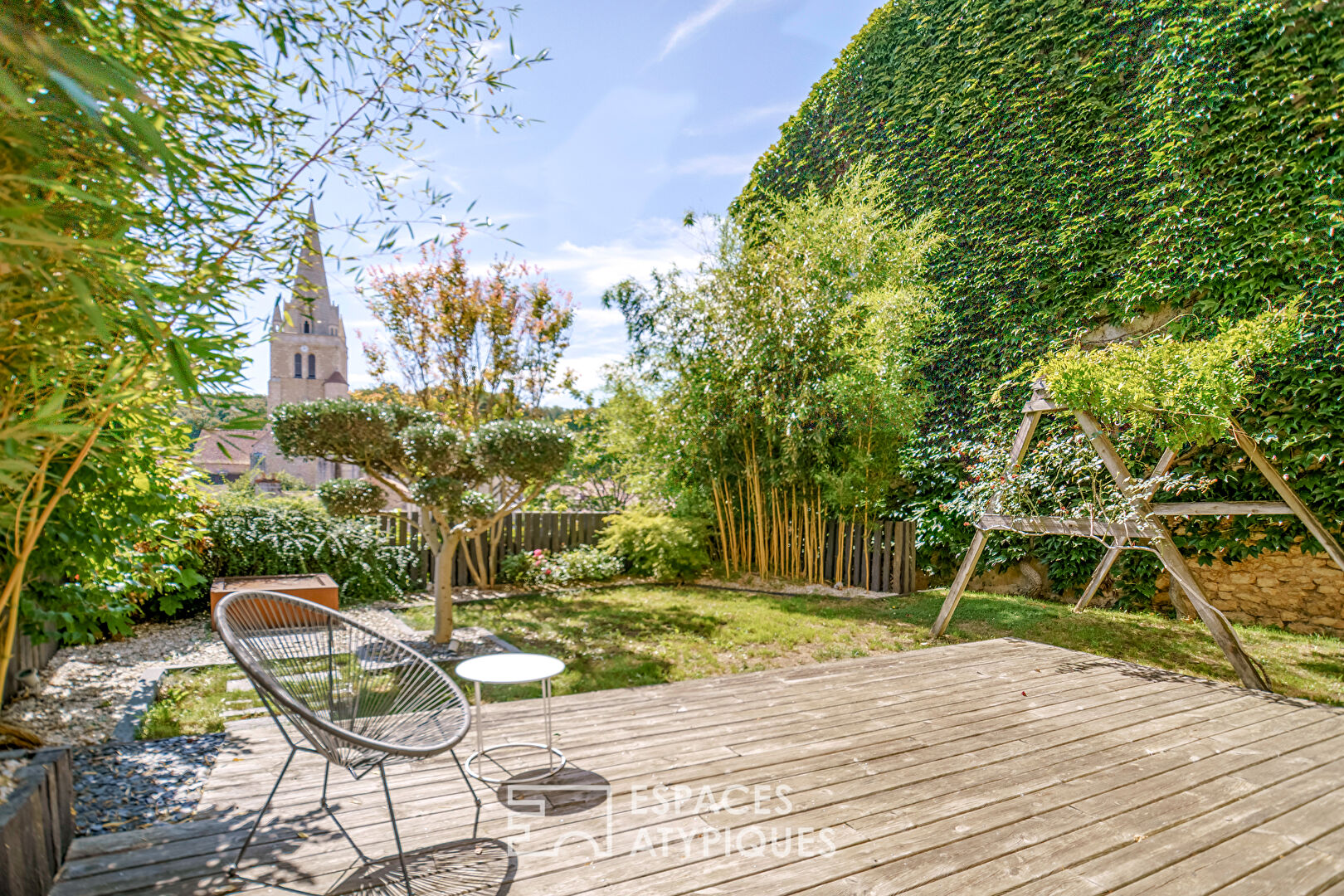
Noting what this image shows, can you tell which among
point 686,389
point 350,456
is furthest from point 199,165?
point 686,389

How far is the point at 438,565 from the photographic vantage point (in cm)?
455

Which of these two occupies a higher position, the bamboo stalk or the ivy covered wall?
the ivy covered wall

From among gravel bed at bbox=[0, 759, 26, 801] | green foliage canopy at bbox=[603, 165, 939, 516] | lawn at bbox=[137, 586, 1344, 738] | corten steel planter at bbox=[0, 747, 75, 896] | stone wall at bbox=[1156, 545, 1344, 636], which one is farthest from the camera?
green foliage canopy at bbox=[603, 165, 939, 516]

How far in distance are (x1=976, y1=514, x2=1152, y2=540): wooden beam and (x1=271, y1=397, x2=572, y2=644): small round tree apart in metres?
2.81

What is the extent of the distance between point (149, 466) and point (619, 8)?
3448mm

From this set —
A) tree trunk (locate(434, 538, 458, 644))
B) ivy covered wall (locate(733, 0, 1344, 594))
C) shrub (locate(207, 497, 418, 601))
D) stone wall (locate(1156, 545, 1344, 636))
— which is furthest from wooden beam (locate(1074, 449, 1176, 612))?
shrub (locate(207, 497, 418, 601))

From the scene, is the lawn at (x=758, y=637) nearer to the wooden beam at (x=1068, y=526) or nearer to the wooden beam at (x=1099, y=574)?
the wooden beam at (x=1099, y=574)

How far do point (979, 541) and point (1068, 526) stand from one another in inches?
25.4

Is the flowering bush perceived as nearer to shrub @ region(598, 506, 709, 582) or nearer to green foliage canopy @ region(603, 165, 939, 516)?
shrub @ region(598, 506, 709, 582)

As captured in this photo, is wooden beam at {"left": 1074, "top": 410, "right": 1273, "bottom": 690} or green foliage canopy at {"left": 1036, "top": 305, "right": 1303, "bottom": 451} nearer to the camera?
green foliage canopy at {"left": 1036, "top": 305, "right": 1303, "bottom": 451}

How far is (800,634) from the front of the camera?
4.94 metres

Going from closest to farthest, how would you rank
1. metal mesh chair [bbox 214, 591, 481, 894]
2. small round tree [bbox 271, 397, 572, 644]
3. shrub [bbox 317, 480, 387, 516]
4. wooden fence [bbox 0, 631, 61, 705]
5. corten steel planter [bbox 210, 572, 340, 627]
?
metal mesh chair [bbox 214, 591, 481, 894], wooden fence [bbox 0, 631, 61, 705], small round tree [bbox 271, 397, 572, 644], shrub [bbox 317, 480, 387, 516], corten steel planter [bbox 210, 572, 340, 627]

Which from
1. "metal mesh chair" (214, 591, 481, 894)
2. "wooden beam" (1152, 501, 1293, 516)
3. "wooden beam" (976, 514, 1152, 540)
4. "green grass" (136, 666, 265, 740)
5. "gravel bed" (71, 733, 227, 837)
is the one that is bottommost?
"green grass" (136, 666, 265, 740)

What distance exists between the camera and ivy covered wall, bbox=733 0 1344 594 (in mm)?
4773
